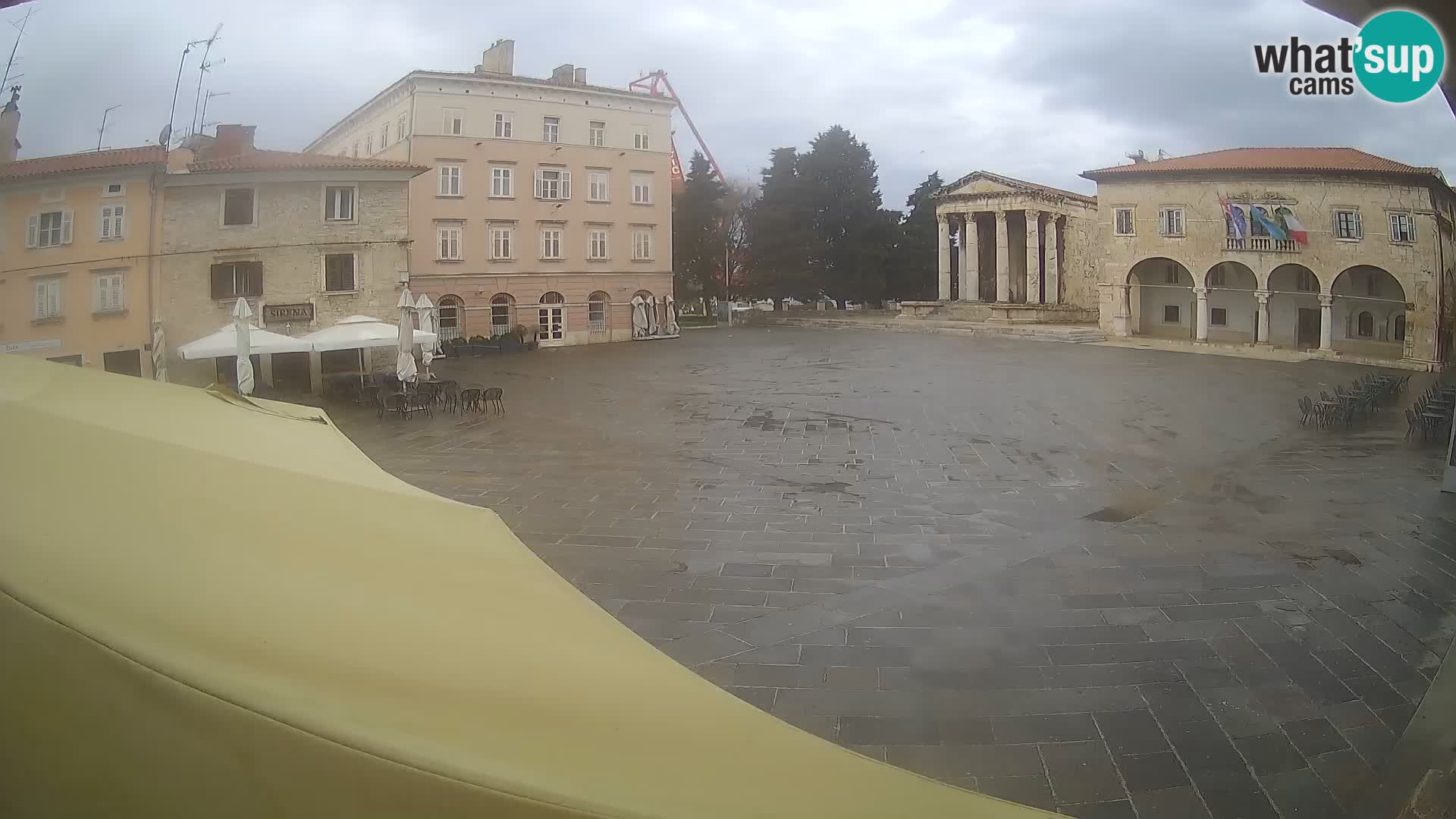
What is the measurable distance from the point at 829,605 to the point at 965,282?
3920 centimetres

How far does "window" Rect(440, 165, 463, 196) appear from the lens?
12.4ft

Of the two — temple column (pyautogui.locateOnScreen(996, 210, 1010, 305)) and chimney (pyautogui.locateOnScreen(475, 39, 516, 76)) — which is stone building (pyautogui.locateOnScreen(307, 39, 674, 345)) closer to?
chimney (pyautogui.locateOnScreen(475, 39, 516, 76))

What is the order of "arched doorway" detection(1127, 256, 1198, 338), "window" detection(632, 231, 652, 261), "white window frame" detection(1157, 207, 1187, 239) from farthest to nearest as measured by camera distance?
1. "arched doorway" detection(1127, 256, 1198, 338)
2. "white window frame" detection(1157, 207, 1187, 239)
3. "window" detection(632, 231, 652, 261)

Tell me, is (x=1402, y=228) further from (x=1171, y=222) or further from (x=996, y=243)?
(x=996, y=243)

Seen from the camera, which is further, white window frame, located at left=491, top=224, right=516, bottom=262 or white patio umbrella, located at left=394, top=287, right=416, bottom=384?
white window frame, located at left=491, top=224, right=516, bottom=262

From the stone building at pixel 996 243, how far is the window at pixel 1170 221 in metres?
27.2

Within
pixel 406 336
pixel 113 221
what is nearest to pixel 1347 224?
pixel 406 336

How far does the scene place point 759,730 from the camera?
1666 millimetres

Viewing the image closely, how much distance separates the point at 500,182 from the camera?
4.11 metres

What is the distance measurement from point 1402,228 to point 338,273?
17.5 ft

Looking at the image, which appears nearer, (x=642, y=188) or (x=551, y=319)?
(x=551, y=319)

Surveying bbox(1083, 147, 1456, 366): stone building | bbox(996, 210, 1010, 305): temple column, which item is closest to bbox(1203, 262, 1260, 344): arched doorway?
bbox(1083, 147, 1456, 366): stone building

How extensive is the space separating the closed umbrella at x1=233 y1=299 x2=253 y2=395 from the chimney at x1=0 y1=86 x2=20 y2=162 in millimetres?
648

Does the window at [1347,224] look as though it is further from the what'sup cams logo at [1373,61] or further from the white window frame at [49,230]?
the white window frame at [49,230]
